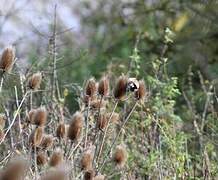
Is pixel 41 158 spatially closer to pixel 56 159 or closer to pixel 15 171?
pixel 56 159

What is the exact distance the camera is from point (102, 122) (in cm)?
344

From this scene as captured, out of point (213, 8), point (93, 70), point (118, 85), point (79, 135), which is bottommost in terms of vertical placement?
point (79, 135)

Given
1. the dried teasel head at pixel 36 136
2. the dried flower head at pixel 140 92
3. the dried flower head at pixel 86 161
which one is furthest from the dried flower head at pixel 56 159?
the dried flower head at pixel 140 92

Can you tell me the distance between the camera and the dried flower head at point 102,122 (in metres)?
3.44

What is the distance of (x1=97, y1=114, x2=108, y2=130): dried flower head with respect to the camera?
3439 millimetres

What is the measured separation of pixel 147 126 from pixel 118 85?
1.55 metres

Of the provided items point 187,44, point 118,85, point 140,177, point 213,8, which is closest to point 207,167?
point 140,177

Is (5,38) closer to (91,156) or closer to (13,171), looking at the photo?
(91,156)

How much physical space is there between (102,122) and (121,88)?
0.79 feet

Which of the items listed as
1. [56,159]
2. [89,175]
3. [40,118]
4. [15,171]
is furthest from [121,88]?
[15,171]

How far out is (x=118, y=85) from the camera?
3.37 m

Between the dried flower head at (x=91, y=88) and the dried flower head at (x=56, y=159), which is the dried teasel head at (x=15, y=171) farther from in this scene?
the dried flower head at (x=91, y=88)

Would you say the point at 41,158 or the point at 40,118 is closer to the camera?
the point at 40,118

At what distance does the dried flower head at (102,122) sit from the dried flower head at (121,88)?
152 mm
